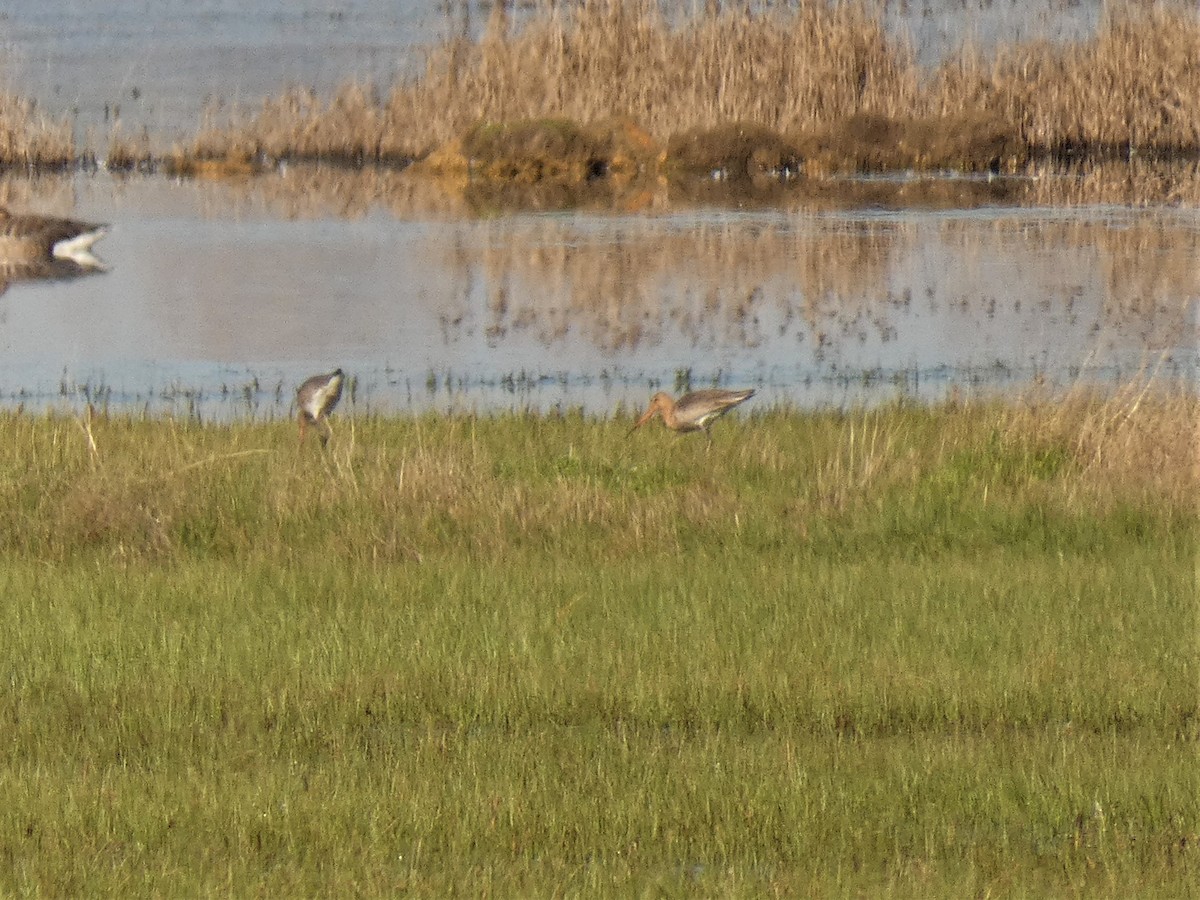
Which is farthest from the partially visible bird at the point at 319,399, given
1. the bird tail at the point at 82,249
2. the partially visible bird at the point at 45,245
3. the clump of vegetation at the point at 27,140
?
the clump of vegetation at the point at 27,140

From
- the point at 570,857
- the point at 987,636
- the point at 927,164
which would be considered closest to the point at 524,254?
the point at 927,164

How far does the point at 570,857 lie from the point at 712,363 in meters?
14.1

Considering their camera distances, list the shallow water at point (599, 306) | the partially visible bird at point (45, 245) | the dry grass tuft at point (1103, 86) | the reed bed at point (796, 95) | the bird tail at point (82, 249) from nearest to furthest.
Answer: the shallow water at point (599, 306), the partially visible bird at point (45, 245), the bird tail at point (82, 249), the dry grass tuft at point (1103, 86), the reed bed at point (796, 95)

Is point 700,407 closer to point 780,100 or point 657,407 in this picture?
point 657,407

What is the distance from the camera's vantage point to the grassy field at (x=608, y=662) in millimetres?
6246

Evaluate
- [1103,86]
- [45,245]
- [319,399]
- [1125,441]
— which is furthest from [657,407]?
[1103,86]

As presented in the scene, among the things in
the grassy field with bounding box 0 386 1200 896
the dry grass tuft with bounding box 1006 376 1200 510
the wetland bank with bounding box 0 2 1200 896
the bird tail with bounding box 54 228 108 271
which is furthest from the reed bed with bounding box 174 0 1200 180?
the dry grass tuft with bounding box 1006 376 1200 510

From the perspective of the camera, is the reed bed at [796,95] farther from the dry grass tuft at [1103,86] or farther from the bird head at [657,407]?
the bird head at [657,407]

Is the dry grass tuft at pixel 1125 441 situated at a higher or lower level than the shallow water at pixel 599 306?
higher

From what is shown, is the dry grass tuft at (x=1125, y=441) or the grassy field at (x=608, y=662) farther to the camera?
the dry grass tuft at (x=1125, y=441)

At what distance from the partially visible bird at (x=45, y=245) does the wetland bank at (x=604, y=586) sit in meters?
2.55

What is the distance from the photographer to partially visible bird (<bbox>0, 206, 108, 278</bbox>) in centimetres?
2925

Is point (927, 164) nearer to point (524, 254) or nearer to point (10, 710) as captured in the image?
point (524, 254)

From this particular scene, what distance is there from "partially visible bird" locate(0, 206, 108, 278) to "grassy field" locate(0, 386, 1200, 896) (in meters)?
15.7
